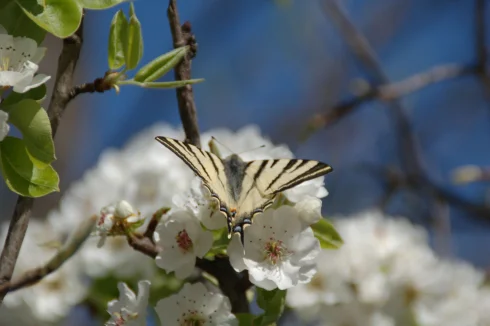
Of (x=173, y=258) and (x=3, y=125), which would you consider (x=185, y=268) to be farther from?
(x=3, y=125)

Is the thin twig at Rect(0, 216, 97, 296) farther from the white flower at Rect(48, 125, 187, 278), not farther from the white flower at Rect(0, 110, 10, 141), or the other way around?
the white flower at Rect(48, 125, 187, 278)

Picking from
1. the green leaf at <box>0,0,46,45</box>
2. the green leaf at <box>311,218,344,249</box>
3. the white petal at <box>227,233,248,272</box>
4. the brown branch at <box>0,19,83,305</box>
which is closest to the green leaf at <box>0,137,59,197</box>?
the brown branch at <box>0,19,83,305</box>

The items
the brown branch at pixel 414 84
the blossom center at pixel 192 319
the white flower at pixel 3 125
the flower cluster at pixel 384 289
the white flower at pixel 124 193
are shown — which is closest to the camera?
the white flower at pixel 3 125

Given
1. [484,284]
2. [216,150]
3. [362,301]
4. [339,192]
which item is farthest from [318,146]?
[216,150]

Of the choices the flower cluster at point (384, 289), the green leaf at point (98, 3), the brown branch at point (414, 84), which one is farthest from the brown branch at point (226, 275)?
the brown branch at point (414, 84)

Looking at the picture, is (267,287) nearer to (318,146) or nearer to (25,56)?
(25,56)

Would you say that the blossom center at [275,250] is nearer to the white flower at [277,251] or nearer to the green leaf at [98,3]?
the white flower at [277,251]

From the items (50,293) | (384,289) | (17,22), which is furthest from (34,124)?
(384,289)
